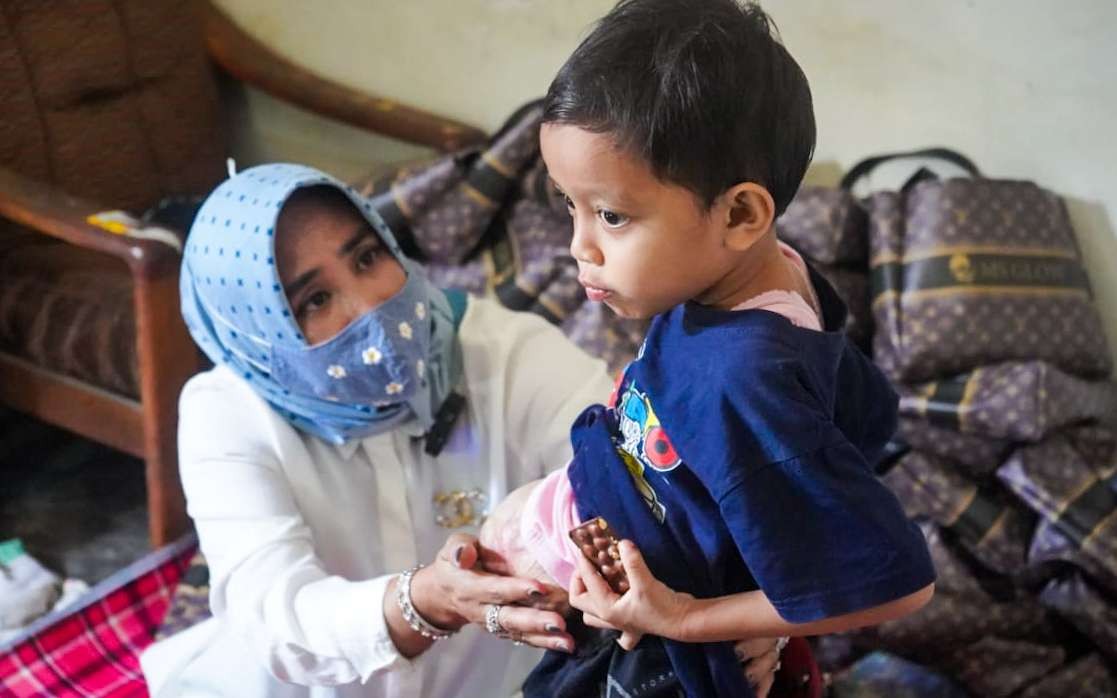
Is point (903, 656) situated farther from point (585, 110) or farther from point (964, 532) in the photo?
point (585, 110)

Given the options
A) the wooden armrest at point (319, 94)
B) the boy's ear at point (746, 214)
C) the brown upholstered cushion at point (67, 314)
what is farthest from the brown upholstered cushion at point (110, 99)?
the boy's ear at point (746, 214)

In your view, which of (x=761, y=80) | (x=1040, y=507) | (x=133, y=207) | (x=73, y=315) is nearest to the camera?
(x=761, y=80)

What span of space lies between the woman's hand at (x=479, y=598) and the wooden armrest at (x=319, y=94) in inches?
53.3

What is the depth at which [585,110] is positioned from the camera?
2.49 ft

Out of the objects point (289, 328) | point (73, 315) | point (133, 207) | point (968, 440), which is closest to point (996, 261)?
point (968, 440)

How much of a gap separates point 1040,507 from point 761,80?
1.21m

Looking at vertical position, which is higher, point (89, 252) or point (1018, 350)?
point (1018, 350)

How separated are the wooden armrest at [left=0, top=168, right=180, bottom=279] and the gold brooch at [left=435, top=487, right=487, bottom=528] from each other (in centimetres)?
65

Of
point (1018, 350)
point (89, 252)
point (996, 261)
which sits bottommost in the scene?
point (89, 252)

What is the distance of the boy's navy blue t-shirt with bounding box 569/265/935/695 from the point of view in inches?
28.3

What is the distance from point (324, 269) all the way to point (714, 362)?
2.07 feet

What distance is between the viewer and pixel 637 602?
823 millimetres

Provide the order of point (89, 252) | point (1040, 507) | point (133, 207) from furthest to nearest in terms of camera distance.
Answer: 1. point (133, 207)
2. point (89, 252)
3. point (1040, 507)

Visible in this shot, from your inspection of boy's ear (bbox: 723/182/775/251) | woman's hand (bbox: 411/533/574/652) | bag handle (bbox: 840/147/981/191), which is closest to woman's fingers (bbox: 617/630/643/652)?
woman's hand (bbox: 411/533/574/652)
